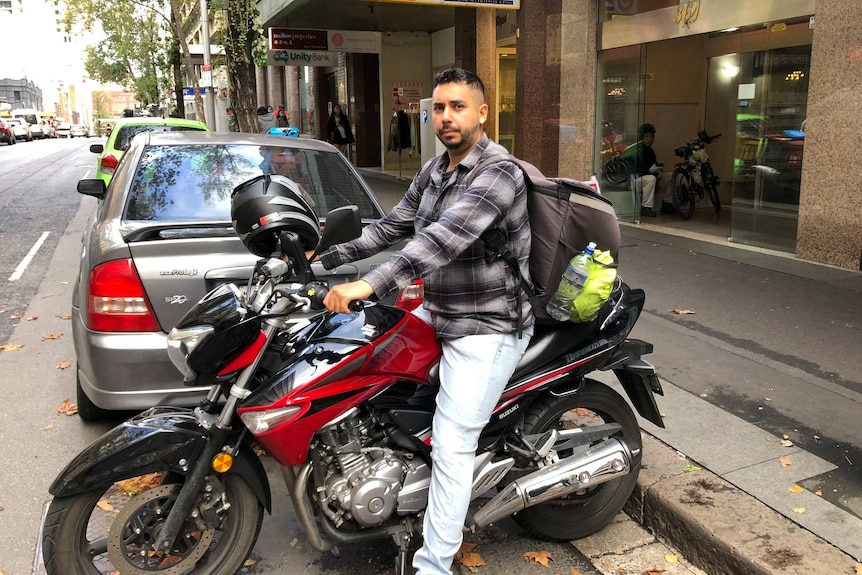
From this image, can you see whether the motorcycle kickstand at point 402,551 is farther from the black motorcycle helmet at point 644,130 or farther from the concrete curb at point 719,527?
the black motorcycle helmet at point 644,130

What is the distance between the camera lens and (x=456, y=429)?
2.72 metres

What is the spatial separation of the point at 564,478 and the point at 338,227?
56.9 inches

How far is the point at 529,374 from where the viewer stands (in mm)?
2951

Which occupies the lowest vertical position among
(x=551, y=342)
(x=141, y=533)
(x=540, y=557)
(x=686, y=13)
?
(x=540, y=557)

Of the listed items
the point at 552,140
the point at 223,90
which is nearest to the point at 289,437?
the point at 552,140

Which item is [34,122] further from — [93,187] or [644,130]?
[93,187]

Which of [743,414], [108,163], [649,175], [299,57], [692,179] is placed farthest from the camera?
[299,57]

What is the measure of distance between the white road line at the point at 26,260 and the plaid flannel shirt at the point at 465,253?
751cm

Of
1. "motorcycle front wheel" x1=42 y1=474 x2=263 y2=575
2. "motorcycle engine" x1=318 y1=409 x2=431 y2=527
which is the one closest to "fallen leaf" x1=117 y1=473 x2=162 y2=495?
"motorcycle front wheel" x1=42 y1=474 x2=263 y2=575

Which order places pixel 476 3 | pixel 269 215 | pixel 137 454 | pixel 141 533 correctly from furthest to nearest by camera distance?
1. pixel 476 3
2. pixel 141 533
3. pixel 137 454
4. pixel 269 215

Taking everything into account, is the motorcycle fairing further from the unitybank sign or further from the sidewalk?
the unitybank sign

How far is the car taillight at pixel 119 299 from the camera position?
3.75m

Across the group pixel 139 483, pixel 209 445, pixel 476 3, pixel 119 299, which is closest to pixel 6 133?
pixel 476 3

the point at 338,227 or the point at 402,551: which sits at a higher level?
the point at 338,227
